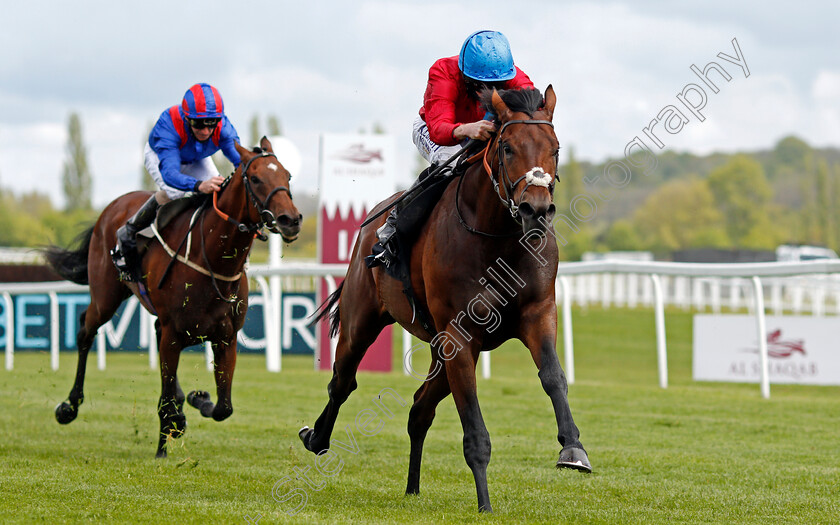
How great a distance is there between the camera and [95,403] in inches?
373

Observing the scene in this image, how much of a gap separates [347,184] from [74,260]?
5.80 m

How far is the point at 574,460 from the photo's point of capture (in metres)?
3.95

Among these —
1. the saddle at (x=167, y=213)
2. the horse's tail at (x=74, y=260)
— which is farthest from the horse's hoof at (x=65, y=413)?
the horse's tail at (x=74, y=260)

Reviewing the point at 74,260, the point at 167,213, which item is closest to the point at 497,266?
the point at 167,213

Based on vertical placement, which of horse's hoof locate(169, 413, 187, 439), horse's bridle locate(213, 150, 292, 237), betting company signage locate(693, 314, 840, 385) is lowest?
horse's hoof locate(169, 413, 187, 439)

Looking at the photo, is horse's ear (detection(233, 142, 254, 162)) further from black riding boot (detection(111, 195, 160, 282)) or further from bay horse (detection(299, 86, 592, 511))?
bay horse (detection(299, 86, 592, 511))

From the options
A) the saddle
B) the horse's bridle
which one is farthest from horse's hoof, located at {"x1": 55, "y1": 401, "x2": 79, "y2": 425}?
the horse's bridle

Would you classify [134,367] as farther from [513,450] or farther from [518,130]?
[518,130]

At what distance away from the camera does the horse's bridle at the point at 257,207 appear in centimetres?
610

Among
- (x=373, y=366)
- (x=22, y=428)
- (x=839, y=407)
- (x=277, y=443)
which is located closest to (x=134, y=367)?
(x=373, y=366)

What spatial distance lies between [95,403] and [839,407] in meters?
6.77

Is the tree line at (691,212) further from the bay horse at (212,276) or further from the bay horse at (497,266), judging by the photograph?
the bay horse at (497,266)

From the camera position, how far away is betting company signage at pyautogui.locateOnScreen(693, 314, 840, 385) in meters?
10.3

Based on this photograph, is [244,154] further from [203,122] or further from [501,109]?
[501,109]
